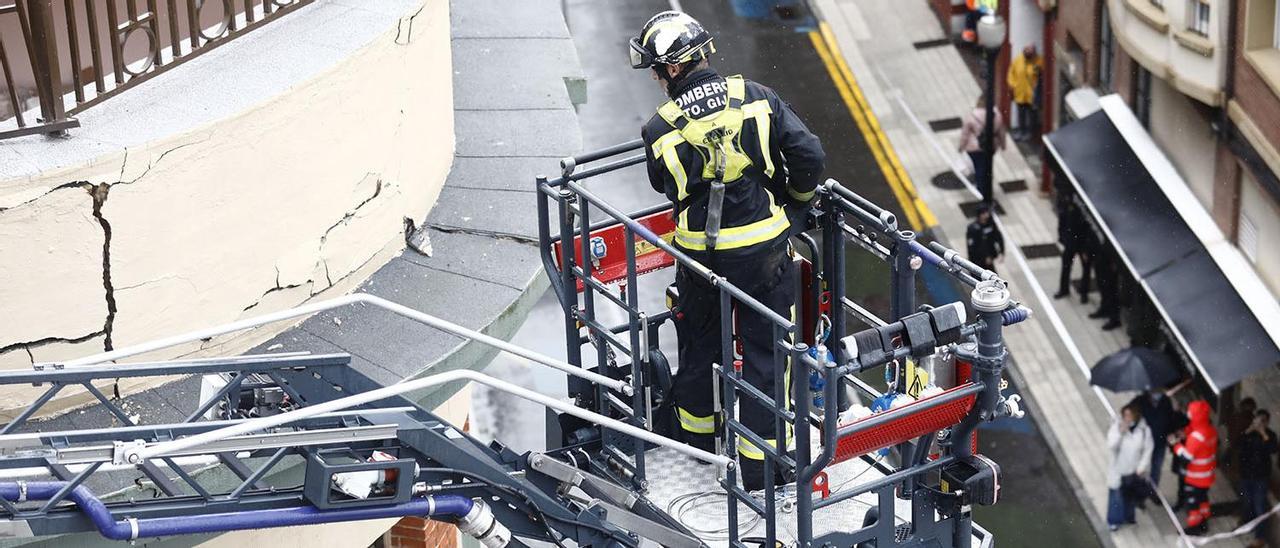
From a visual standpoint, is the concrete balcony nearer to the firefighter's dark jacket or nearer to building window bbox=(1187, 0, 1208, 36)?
building window bbox=(1187, 0, 1208, 36)

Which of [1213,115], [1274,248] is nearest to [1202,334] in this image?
[1274,248]

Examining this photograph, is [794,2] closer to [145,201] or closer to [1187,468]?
[1187,468]

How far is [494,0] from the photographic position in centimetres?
1667

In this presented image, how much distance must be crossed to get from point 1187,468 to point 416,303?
511 inches

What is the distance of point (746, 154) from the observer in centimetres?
1015

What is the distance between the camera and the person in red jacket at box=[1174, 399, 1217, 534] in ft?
71.4

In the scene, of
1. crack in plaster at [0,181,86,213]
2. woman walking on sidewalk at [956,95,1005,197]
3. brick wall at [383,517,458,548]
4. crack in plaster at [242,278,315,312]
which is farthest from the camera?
woman walking on sidewalk at [956,95,1005,197]

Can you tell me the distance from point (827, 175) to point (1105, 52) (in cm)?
448

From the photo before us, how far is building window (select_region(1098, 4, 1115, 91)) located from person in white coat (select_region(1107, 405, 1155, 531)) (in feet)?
23.9

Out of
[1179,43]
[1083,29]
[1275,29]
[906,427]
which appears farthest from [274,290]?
[1083,29]

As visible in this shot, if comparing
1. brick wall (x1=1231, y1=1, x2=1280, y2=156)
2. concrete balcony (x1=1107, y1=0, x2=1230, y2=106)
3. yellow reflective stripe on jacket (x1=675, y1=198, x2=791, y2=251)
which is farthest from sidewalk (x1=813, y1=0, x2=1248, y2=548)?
yellow reflective stripe on jacket (x1=675, y1=198, x2=791, y2=251)

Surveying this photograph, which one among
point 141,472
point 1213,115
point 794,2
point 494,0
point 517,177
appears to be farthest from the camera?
point 794,2

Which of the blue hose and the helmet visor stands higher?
the helmet visor

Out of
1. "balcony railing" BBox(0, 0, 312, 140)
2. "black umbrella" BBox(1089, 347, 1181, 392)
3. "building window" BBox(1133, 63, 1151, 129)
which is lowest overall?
"black umbrella" BBox(1089, 347, 1181, 392)
